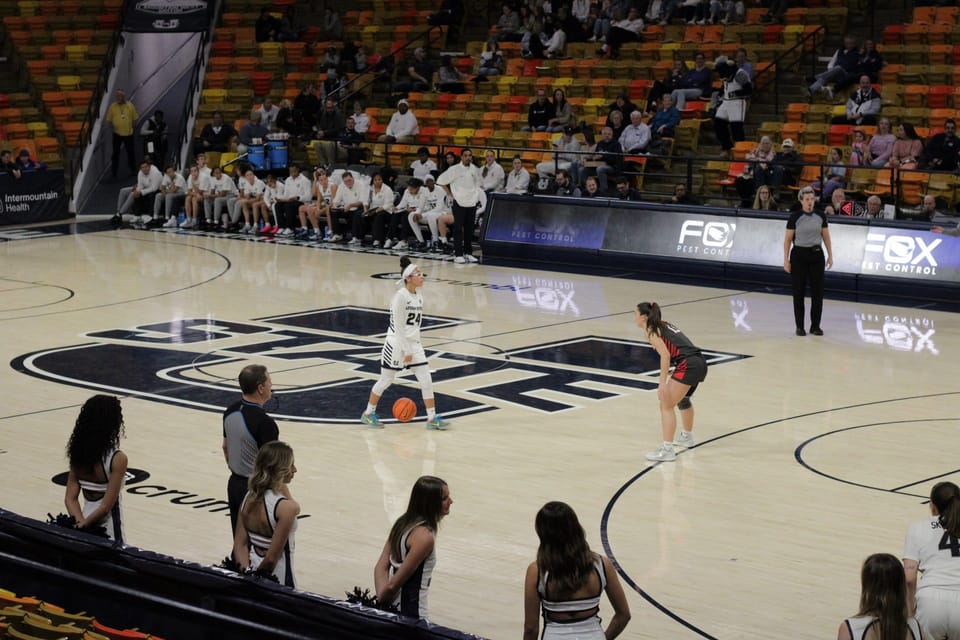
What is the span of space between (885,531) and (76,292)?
14.5m

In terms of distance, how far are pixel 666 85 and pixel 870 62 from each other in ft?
12.3

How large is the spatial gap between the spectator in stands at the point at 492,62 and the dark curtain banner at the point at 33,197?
9.52 m

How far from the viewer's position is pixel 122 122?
1328 inches

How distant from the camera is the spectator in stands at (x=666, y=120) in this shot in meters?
25.9

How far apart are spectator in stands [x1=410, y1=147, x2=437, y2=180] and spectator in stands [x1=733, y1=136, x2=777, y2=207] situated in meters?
6.16

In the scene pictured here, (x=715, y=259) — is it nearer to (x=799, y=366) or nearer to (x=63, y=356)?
(x=799, y=366)

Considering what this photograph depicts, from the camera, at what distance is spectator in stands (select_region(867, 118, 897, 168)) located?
73.9ft

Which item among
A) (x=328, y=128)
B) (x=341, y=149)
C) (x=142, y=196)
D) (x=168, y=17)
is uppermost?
(x=168, y=17)

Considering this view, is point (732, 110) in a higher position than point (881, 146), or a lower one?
higher

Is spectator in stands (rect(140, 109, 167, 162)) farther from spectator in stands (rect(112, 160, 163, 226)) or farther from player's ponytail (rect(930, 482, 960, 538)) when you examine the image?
player's ponytail (rect(930, 482, 960, 538))

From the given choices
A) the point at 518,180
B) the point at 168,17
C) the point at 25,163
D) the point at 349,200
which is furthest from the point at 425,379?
the point at 168,17

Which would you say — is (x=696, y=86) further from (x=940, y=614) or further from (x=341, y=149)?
(x=940, y=614)

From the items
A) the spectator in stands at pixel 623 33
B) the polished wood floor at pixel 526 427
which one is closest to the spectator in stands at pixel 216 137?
the spectator in stands at pixel 623 33

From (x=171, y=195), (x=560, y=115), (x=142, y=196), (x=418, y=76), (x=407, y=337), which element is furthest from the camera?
(x=418, y=76)
